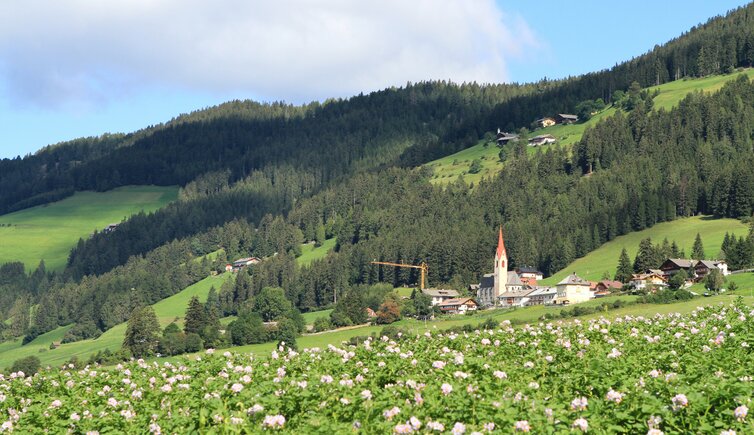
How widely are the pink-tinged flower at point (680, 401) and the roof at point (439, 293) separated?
6036 inches

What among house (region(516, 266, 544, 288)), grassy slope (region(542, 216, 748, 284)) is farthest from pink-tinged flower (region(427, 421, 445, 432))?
house (region(516, 266, 544, 288))

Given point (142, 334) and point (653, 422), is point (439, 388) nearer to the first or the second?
point (653, 422)

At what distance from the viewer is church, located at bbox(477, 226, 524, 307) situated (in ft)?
553

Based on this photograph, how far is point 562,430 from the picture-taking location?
54.6 feet

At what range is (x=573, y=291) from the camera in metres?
145

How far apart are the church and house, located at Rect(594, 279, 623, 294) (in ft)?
68.0

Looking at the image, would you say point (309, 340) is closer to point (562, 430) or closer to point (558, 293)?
point (558, 293)

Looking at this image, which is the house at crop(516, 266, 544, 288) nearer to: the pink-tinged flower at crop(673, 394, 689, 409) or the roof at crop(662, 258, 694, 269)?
the roof at crop(662, 258, 694, 269)

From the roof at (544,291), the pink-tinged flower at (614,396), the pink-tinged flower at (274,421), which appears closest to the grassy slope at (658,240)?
the roof at (544,291)

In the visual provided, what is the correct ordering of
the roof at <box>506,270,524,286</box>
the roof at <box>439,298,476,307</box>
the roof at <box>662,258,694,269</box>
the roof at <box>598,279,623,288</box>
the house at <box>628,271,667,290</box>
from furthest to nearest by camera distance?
the roof at <box>506,270,524,286</box>, the roof at <box>439,298,476,307</box>, the roof at <box>598,279,623,288</box>, the roof at <box>662,258,694,269</box>, the house at <box>628,271,667,290</box>

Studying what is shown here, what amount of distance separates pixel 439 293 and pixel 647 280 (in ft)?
143

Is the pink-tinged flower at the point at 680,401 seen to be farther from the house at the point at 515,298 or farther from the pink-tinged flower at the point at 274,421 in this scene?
the house at the point at 515,298

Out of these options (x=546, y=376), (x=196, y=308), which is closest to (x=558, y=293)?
(x=196, y=308)

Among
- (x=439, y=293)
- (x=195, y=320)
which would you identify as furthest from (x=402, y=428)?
(x=439, y=293)
